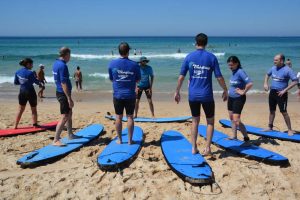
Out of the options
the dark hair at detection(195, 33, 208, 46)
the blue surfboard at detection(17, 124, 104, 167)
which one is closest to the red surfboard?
the blue surfboard at detection(17, 124, 104, 167)

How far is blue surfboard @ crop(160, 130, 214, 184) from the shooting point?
16.4ft

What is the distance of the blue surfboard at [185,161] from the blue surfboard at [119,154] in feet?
1.69

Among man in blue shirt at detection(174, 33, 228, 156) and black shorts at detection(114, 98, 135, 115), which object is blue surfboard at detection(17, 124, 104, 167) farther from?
man in blue shirt at detection(174, 33, 228, 156)

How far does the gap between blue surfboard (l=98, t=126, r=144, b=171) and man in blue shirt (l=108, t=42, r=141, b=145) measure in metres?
0.32

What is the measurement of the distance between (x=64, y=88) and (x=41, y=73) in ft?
29.5

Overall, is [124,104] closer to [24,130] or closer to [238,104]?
[238,104]

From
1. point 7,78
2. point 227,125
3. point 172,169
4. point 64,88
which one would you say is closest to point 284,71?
point 227,125

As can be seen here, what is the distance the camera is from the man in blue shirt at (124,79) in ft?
19.9

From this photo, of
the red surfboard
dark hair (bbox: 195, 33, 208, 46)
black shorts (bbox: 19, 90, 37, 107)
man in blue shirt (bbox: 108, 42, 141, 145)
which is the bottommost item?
the red surfboard

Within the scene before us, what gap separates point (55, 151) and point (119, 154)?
1.27 meters

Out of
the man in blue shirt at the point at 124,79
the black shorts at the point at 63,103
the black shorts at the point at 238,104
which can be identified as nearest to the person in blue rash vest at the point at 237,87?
the black shorts at the point at 238,104

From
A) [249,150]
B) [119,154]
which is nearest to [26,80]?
[119,154]

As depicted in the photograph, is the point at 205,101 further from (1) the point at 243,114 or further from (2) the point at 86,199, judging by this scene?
(1) the point at 243,114

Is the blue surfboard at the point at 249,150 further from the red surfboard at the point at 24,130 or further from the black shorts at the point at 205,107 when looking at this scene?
the red surfboard at the point at 24,130
